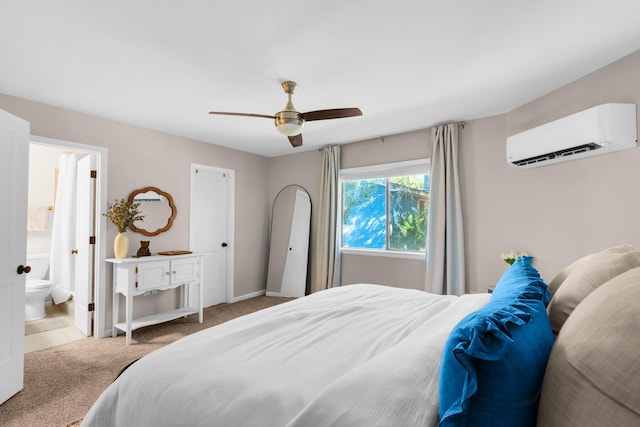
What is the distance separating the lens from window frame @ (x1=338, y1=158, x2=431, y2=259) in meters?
4.03

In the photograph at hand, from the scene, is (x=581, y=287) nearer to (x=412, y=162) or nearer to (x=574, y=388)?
(x=574, y=388)

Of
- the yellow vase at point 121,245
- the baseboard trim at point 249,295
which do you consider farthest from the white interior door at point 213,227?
the yellow vase at point 121,245

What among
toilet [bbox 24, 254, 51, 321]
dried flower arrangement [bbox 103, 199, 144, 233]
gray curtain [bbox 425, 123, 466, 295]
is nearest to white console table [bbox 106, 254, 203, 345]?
dried flower arrangement [bbox 103, 199, 144, 233]

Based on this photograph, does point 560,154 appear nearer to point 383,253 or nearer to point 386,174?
point 386,174

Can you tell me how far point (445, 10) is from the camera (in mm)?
1769

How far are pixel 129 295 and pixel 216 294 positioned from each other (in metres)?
1.63

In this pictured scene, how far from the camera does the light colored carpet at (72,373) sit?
207 cm

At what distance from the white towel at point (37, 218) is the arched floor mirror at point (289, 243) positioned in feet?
11.2

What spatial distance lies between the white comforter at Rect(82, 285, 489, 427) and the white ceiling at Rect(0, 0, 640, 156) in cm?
173

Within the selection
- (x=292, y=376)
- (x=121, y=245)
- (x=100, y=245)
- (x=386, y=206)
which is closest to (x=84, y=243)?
(x=100, y=245)

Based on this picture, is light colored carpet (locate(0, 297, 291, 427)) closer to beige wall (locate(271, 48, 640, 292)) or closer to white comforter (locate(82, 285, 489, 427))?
white comforter (locate(82, 285, 489, 427))

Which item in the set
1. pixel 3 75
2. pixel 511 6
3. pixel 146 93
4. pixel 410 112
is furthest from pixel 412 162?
pixel 3 75

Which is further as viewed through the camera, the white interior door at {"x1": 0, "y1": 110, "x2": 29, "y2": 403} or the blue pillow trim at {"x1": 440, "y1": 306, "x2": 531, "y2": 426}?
the white interior door at {"x1": 0, "y1": 110, "x2": 29, "y2": 403}

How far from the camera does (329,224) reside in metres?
4.73
